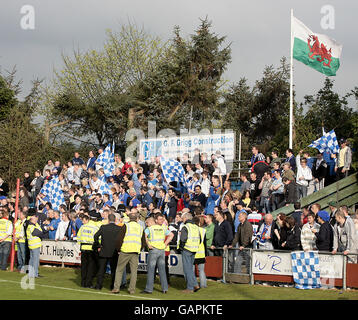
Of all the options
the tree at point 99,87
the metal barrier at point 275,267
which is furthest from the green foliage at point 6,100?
the metal barrier at point 275,267

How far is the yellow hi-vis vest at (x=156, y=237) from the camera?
52.0 ft

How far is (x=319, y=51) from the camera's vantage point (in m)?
25.8

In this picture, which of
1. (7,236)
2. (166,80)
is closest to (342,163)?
(7,236)

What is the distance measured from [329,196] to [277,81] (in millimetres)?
33408

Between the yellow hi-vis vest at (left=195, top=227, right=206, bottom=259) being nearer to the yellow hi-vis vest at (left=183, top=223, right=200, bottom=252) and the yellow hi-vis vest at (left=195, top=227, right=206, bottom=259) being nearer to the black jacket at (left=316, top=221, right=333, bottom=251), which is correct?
the yellow hi-vis vest at (left=183, top=223, right=200, bottom=252)

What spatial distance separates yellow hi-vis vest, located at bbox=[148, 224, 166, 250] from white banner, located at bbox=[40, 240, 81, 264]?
5747 mm

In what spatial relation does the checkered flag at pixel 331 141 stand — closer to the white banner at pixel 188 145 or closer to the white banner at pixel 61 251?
the white banner at pixel 188 145

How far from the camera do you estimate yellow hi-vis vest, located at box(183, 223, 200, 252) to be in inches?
631

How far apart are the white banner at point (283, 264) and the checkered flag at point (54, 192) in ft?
A: 37.9

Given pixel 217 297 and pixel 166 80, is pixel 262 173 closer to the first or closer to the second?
pixel 217 297

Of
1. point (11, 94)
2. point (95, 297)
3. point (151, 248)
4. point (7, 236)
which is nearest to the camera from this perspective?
point (95, 297)

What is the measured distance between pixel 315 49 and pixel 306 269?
12889 mm

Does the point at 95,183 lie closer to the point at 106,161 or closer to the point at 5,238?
the point at 106,161

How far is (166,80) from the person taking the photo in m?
44.1
